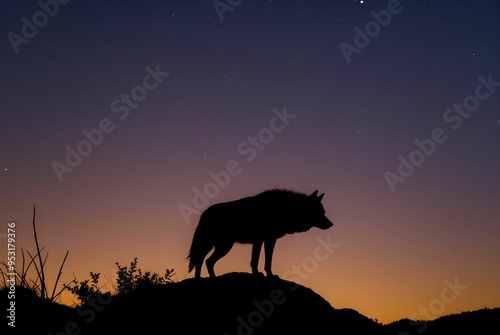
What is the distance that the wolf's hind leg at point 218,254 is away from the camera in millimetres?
13125

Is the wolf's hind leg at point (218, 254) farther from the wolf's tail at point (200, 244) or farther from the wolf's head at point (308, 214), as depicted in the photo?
the wolf's head at point (308, 214)

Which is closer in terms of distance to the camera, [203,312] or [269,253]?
[203,312]

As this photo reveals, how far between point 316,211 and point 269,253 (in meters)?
2.40

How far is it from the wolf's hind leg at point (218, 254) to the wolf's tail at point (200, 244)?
0.22 metres

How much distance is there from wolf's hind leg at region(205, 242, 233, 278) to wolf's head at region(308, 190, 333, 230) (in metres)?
2.79

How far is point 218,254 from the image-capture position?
43.2 feet

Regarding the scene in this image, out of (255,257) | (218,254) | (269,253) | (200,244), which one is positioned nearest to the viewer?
(255,257)

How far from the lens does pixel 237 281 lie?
11.6 m

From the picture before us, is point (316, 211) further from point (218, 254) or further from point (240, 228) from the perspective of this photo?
point (218, 254)

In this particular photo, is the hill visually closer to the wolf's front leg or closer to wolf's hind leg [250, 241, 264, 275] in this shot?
the wolf's front leg

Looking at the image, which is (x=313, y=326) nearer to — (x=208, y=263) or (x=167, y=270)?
(x=208, y=263)

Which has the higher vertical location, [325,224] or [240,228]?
[240,228]

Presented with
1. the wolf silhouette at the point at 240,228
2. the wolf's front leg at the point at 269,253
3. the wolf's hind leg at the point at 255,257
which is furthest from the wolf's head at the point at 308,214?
the wolf's hind leg at the point at 255,257

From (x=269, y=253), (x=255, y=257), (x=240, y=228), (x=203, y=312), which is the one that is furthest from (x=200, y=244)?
(x=203, y=312)
